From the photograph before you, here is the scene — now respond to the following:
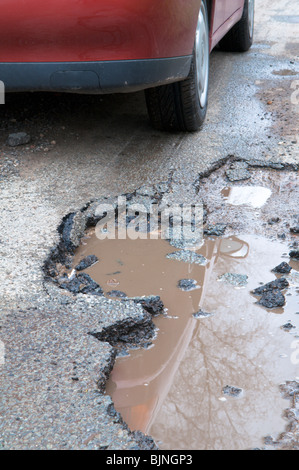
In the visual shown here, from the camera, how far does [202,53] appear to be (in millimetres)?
4109

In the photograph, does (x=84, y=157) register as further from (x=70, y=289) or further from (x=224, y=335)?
(x=224, y=335)

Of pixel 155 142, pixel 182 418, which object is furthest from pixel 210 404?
pixel 155 142

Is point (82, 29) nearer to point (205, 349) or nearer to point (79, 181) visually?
point (79, 181)

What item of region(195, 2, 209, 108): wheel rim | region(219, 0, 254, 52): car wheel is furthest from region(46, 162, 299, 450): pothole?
region(219, 0, 254, 52): car wheel

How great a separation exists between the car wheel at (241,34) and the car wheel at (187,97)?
2184mm

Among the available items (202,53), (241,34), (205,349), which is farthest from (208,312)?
(241,34)

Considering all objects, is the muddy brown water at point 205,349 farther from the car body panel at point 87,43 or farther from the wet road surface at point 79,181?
the car body panel at point 87,43

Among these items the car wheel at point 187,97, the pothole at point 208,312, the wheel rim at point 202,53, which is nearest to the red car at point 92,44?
the car wheel at point 187,97

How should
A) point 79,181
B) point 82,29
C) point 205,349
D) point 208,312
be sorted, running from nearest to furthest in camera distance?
point 205,349 → point 208,312 → point 82,29 → point 79,181

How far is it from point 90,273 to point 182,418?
947 millimetres

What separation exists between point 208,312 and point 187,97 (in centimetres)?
187

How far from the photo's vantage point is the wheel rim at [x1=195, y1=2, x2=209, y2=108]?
392 cm

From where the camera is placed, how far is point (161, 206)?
10.4ft

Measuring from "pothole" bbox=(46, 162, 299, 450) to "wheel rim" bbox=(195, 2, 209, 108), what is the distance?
1025mm
